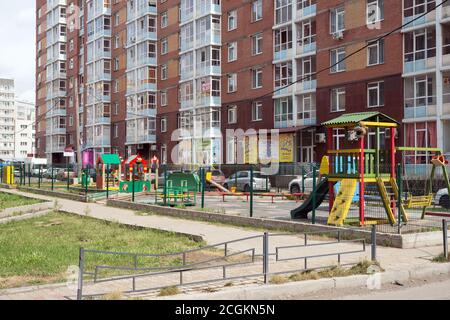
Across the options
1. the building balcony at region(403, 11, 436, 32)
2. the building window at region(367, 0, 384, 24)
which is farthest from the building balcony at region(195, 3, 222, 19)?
the building balcony at region(403, 11, 436, 32)

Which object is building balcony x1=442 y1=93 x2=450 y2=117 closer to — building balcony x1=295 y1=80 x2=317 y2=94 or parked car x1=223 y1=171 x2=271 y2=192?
building balcony x1=295 y1=80 x2=317 y2=94

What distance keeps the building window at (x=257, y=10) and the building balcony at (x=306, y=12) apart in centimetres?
441

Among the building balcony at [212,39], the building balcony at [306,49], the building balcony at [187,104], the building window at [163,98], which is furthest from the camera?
the building window at [163,98]

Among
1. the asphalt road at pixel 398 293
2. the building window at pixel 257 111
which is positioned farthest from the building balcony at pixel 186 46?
the asphalt road at pixel 398 293

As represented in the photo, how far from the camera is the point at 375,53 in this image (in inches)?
1389

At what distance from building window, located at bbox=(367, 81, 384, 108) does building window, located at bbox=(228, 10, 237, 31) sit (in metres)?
16.1

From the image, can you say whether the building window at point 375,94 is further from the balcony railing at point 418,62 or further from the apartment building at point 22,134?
the apartment building at point 22,134

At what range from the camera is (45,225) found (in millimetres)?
16969

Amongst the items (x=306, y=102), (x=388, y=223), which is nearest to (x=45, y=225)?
(x=388, y=223)

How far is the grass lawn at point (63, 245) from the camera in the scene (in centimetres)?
913
